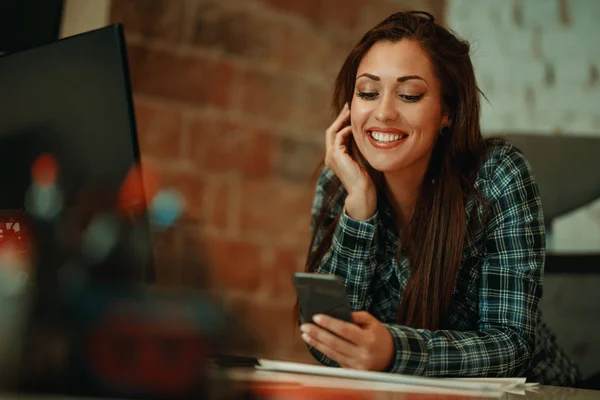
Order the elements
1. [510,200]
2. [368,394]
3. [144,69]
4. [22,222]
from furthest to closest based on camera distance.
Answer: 1. [144,69]
2. [510,200]
3. [22,222]
4. [368,394]


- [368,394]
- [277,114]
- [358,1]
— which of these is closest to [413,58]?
[368,394]

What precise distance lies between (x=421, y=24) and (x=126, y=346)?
1.18m

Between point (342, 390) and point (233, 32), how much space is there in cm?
171

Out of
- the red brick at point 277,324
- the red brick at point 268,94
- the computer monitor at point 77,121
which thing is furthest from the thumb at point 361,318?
the red brick at point 268,94

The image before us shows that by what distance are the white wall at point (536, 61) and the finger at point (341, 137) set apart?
3.97 feet

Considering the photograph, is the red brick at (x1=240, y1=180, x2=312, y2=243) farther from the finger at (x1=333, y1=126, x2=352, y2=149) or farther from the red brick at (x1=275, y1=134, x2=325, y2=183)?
the finger at (x1=333, y1=126, x2=352, y2=149)

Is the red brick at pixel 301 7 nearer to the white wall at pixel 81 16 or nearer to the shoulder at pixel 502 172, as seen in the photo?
the white wall at pixel 81 16

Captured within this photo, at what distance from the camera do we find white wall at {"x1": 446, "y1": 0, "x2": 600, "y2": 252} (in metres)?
2.52

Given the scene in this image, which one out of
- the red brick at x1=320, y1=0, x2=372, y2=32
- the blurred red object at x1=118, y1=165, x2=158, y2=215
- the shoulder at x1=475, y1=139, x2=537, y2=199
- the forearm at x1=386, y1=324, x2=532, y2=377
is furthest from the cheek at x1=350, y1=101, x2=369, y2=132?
the red brick at x1=320, y1=0, x2=372, y2=32

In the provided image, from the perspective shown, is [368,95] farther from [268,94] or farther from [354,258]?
[268,94]

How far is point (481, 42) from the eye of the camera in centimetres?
263

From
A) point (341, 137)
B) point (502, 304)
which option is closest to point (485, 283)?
point (502, 304)

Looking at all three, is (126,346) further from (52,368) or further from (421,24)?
(421,24)

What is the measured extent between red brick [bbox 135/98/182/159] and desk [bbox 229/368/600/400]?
1299 mm
